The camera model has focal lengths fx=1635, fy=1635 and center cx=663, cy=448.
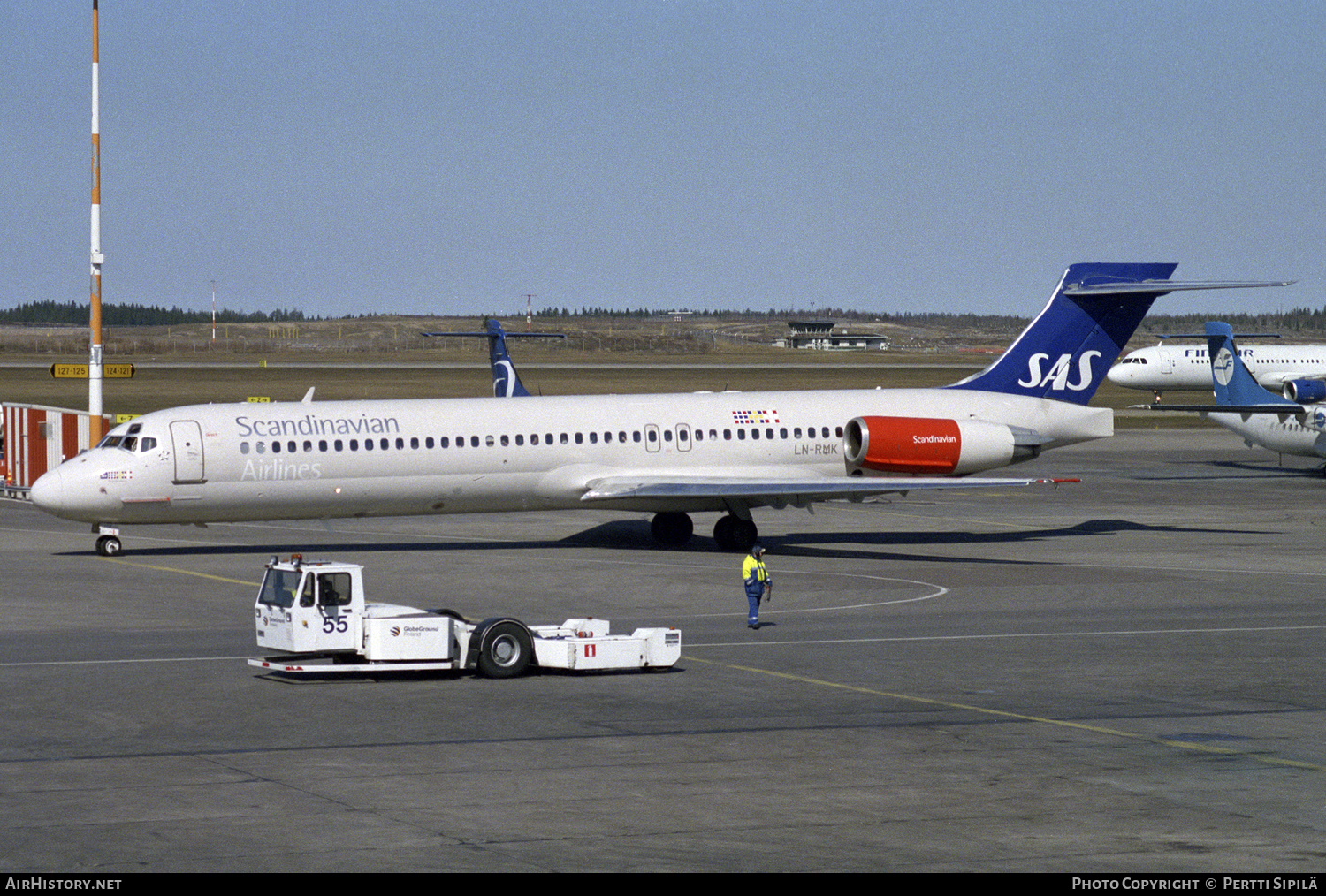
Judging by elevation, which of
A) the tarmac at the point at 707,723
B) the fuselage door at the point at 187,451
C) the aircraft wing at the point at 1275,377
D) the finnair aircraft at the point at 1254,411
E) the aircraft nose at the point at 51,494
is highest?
the aircraft wing at the point at 1275,377

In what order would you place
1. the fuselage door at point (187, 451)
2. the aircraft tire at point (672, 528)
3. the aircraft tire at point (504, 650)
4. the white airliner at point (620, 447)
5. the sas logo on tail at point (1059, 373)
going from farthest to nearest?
the sas logo on tail at point (1059, 373), the aircraft tire at point (672, 528), the white airliner at point (620, 447), the fuselage door at point (187, 451), the aircraft tire at point (504, 650)

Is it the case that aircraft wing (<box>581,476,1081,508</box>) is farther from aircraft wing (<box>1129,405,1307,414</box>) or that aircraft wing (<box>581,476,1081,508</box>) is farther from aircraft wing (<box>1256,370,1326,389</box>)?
aircraft wing (<box>1256,370,1326,389</box>)

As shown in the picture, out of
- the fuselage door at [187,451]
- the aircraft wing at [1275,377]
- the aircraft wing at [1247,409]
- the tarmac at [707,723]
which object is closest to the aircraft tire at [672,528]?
the tarmac at [707,723]

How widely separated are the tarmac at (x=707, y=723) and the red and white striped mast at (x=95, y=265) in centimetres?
796

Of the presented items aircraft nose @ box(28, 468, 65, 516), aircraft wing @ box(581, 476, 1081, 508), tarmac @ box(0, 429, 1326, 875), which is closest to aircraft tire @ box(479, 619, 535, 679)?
tarmac @ box(0, 429, 1326, 875)

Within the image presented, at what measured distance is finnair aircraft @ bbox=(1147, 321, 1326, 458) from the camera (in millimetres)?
59000

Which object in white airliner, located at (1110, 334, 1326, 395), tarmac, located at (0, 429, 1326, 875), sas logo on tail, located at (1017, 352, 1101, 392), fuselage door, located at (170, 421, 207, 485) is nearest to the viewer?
tarmac, located at (0, 429, 1326, 875)

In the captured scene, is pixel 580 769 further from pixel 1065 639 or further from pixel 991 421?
pixel 991 421

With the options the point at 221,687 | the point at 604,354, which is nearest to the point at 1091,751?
the point at 221,687

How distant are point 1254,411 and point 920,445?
23.4 metres

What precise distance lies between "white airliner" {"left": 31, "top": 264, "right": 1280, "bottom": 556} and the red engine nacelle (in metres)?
0.04

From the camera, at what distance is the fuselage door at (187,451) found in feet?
121

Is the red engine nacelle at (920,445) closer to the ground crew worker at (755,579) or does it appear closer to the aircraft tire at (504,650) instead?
the ground crew worker at (755,579)
